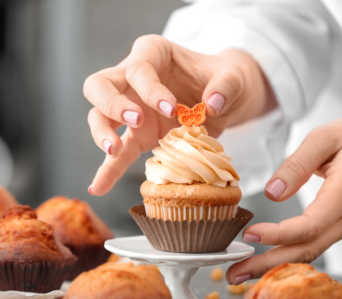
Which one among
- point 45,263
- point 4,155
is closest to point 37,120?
point 4,155

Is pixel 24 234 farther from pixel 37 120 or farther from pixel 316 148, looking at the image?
pixel 37 120

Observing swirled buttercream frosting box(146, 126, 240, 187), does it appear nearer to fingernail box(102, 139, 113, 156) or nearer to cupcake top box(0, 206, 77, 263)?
fingernail box(102, 139, 113, 156)

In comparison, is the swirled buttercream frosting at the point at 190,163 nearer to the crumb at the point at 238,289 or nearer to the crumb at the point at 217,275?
the crumb at the point at 238,289

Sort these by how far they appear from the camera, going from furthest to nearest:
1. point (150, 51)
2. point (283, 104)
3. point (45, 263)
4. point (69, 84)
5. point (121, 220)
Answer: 1. point (69, 84)
2. point (121, 220)
3. point (283, 104)
4. point (150, 51)
5. point (45, 263)

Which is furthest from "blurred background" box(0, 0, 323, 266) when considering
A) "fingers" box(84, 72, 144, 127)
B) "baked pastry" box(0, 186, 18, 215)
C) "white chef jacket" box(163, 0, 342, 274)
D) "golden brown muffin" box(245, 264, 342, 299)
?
"golden brown muffin" box(245, 264, 342, 299)

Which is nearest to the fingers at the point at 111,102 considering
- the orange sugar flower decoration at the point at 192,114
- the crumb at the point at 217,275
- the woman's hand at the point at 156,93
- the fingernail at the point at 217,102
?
the woman's hand at the point at 156,93

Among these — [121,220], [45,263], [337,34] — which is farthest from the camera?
[121,220]
